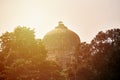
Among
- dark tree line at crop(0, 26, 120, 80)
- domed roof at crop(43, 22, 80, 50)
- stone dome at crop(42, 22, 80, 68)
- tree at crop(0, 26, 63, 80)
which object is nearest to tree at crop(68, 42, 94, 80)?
dark tree line at crop(0, 26, 120, 80)

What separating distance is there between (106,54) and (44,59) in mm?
6890

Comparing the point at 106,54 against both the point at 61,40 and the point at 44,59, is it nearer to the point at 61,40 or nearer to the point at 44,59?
the point at 44,59

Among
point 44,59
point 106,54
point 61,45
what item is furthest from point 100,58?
point 61,45

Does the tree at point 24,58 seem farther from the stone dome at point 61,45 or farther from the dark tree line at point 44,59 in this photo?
the stone dome at point 61,45

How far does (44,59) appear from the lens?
1123 inches

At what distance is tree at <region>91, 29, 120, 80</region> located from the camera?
30356mm

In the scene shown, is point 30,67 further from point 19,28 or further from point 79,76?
point 79,76

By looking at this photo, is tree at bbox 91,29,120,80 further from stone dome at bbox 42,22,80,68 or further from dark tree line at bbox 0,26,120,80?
stone dome at bbox 42,22,80,68

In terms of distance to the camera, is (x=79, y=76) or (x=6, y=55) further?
(x=79, y=76)

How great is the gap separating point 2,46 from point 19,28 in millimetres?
2352

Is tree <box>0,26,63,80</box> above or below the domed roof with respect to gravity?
below

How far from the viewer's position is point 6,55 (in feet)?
91.1

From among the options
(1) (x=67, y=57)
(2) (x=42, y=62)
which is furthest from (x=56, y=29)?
(2) (x=42, y=62)

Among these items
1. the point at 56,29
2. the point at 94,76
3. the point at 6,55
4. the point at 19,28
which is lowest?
the point at 94,76
